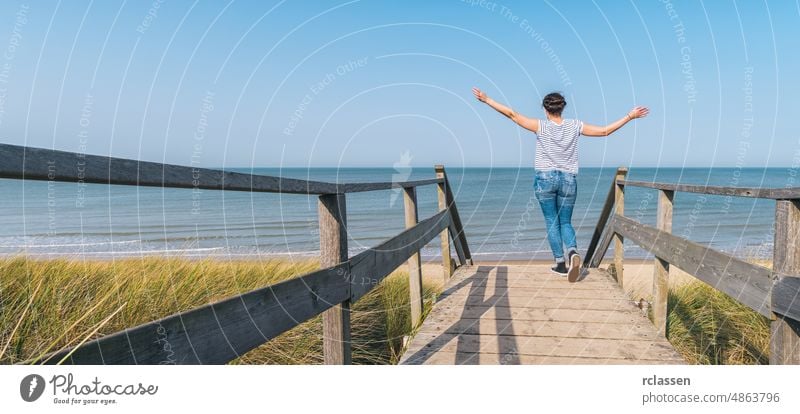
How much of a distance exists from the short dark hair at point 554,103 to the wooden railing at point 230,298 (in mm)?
2324

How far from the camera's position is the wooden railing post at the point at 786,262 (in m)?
2.42

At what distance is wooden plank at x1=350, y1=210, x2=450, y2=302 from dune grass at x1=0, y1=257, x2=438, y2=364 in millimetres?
940

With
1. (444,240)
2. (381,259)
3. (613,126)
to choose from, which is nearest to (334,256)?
(381,259)

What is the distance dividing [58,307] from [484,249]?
13379 millimetres

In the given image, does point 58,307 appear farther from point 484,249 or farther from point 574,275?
point 484,249

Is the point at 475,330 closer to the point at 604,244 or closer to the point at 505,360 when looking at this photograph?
the point at 505,360

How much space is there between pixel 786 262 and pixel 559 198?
2.64 metres

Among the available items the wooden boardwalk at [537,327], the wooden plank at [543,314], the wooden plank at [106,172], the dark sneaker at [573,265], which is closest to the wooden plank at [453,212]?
the wooden boardwalk at [537,327]

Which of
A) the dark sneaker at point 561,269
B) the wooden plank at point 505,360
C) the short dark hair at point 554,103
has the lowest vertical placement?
the wooden plank at point 505,360

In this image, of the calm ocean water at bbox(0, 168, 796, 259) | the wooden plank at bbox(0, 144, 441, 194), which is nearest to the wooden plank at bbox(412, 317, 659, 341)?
the wooden plank at bbox(0, 144, 441, 194)

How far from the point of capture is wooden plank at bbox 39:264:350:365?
130cm

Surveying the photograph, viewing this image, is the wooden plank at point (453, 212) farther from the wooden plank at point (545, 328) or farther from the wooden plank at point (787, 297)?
the wooden plank at point (787, 297)

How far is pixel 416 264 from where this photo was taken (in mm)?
5086
